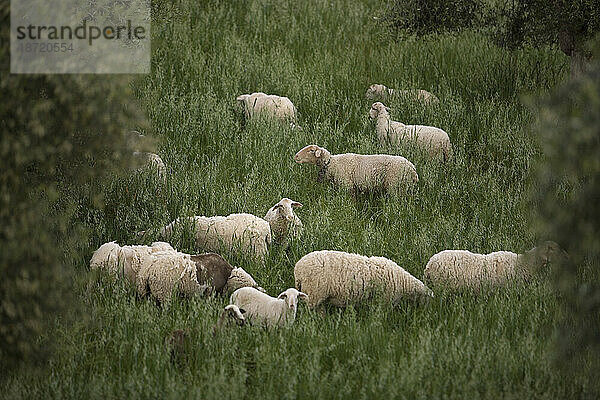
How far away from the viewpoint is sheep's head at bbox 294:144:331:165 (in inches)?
320

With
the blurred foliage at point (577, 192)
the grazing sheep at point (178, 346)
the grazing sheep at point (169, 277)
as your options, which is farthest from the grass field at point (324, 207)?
the blurred foliage at point (577, 192)

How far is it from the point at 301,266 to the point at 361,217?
2126 mm

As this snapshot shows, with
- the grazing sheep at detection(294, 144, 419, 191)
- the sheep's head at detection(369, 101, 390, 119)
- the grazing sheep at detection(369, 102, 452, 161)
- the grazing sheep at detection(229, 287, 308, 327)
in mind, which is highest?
the sheep's head at detection(369, 101, 390, 119)

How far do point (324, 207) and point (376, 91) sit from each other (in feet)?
12.8

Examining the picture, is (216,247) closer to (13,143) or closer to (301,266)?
(301,266)

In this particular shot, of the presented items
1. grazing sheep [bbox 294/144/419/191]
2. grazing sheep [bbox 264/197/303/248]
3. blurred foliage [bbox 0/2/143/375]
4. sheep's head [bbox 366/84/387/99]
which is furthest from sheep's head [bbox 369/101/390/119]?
blurred foliage [bbox 0/2/143/375]

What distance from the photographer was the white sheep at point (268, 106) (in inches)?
392

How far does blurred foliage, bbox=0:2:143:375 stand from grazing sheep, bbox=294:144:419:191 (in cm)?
371

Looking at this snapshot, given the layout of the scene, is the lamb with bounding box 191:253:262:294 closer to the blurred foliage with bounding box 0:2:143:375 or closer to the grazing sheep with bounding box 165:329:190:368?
the grazing sheep with bounding box 165:329:190:368

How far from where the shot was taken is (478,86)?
11539 mm

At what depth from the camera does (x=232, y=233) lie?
649cm

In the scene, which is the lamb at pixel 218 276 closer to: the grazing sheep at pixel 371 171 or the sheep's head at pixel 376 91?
the grazing sheep at pixel 371 171

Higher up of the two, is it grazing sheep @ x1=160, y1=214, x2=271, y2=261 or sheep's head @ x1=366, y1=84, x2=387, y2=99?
sheep's head @ x1=366, y1=84, x2=387, y2=99

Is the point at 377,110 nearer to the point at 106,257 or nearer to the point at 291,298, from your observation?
the point at 106,257
